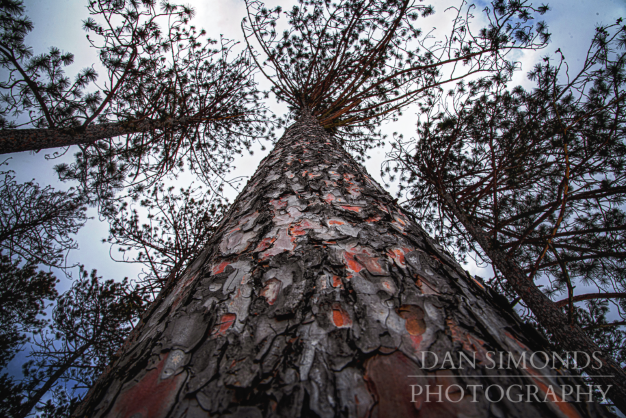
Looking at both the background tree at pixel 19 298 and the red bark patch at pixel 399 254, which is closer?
the red bark patch at pixel 399 254

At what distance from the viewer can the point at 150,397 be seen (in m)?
0.49

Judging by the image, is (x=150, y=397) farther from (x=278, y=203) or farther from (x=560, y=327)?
(x=560, y=327)

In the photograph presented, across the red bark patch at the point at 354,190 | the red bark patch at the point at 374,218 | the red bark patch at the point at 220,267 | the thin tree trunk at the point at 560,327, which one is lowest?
the red bark patch at the point at 220,267

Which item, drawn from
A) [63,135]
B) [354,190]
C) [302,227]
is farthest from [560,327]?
[63,135]

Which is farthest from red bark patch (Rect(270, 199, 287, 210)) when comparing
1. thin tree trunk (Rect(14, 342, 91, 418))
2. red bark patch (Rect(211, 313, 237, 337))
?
thin tree trunk (Rect(14, 342, 91, 418))

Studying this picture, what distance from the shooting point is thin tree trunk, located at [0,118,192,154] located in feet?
10.2

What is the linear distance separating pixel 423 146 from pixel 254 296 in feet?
15.8

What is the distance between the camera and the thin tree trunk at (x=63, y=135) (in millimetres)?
3095

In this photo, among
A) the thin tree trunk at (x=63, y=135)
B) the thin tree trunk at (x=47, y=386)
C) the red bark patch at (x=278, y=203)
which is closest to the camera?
the red bark patch at (x=278, y=203)

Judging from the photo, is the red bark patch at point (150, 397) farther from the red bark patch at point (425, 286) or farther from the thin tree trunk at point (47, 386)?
the thin tree trunk at point (47, 386)

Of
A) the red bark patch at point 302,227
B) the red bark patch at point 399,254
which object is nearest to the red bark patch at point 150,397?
the red bark patch at point 302,227

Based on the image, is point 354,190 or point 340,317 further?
point 354,190

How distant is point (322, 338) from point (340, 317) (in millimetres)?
70

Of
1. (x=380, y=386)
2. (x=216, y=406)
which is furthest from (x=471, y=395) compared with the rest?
(x=216, y=406)
